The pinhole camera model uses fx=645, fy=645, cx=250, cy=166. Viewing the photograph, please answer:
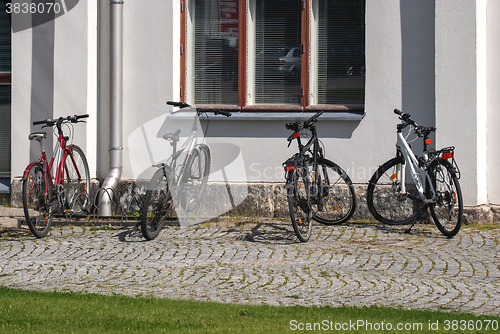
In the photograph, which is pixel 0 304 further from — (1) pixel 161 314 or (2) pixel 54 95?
(2) pixel 54 95

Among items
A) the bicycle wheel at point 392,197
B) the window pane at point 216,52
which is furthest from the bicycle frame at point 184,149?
the bicycle wheel at point 392,197

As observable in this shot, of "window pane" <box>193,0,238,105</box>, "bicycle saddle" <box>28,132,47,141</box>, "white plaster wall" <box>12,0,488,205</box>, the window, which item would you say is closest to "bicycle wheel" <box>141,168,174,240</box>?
"bicycle saddle" <box>28,132,47,141</box>

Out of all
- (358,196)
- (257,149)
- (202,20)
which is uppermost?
(202,20)

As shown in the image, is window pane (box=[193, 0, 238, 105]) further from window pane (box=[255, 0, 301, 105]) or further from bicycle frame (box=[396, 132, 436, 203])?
bicycle frame (box=[396, 132, 436, 203])

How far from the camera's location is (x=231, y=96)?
9109 millimetres

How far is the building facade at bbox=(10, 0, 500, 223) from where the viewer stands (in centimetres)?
818

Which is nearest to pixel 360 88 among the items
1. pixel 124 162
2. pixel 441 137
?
pixel 441 137

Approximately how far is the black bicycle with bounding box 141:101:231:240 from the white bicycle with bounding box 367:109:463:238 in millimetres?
2127

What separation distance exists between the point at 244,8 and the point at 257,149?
6.49 feet

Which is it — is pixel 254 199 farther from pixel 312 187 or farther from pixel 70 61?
pixel 70 61

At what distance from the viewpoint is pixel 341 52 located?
29.1 feet

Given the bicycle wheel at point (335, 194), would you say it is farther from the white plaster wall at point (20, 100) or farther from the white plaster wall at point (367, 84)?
the white plaster wall at point (20, 100)

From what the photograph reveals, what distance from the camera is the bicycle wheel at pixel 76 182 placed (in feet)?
26.5

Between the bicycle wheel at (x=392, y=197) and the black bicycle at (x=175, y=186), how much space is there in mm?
2125
